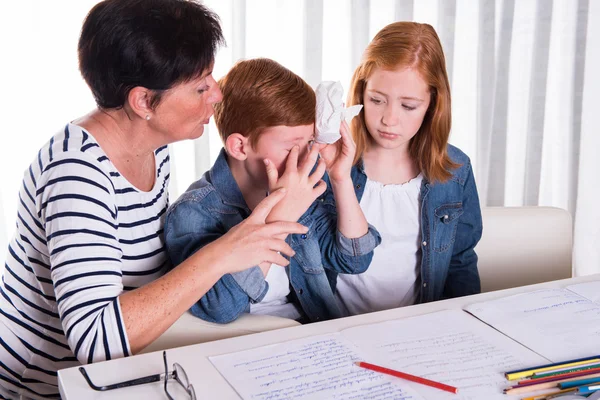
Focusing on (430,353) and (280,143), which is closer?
(430,353)

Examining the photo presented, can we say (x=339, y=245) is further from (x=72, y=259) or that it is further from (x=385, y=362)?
(x=72, y=259)

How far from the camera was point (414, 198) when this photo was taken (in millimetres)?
1673

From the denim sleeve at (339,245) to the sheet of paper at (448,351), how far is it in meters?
0.33

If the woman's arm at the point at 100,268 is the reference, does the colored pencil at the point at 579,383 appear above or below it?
below

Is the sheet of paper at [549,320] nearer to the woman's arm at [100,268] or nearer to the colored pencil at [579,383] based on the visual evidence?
the colored pencil at [579,383]

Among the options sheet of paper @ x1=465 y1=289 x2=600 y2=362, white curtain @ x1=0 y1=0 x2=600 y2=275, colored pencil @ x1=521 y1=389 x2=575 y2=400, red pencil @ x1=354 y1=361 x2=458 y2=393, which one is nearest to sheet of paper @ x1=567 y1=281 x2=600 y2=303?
sheet of paper @ x1=465 y1=289 x2=600 y2=362

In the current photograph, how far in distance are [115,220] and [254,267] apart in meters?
0.27

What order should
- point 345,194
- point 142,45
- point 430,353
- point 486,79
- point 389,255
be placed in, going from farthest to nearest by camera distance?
point 486,79, point 389,255, point 345,194, point 142,45, point 430,353

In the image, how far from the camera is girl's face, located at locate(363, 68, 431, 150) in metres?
1.53

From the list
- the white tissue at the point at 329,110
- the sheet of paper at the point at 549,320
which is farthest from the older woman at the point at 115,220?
the sheet of paper at the point at 549,320

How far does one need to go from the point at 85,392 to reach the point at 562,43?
244 cm

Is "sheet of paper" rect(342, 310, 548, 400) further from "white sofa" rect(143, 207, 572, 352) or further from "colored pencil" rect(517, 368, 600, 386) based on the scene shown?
"white sofa" rect(143, 207, 572, 352)

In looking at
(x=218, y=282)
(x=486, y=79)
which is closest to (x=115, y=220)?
(x=218, y=282)

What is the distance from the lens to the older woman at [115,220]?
1.10 m
